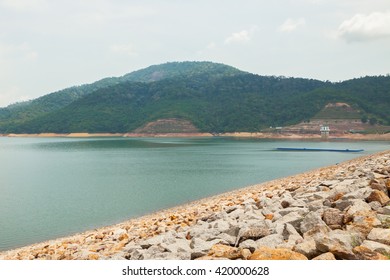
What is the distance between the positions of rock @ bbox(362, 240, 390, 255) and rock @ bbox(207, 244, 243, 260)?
→ 1706 mm

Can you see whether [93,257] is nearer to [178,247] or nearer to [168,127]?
[178,247]

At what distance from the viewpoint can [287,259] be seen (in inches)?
198

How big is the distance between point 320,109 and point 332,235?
167 metres

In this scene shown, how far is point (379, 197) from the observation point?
810cm

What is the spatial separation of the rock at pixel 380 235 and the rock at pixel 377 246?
19 centimetres

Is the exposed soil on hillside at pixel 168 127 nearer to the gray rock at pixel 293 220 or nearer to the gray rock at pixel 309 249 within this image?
the gray rock at pixel 293 220

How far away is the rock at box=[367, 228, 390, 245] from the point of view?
18.0 ft

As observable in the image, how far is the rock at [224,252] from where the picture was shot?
18.6ft

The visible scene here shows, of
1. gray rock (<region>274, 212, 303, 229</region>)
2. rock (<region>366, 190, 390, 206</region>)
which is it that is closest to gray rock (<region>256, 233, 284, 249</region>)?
gray rock (<region>274, 212, 303, 229</region>)

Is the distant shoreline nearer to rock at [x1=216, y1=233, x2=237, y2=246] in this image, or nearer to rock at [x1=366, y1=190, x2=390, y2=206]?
rock at [x1=366, y1=190, x2=390, y2=206]

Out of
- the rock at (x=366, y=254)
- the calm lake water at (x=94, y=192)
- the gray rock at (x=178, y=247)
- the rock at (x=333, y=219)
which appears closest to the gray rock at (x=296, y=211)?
the rock at (x=333, y=219)

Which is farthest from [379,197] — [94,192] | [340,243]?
[94,192]

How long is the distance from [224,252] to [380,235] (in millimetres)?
2225

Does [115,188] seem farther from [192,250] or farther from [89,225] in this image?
[192,250]
